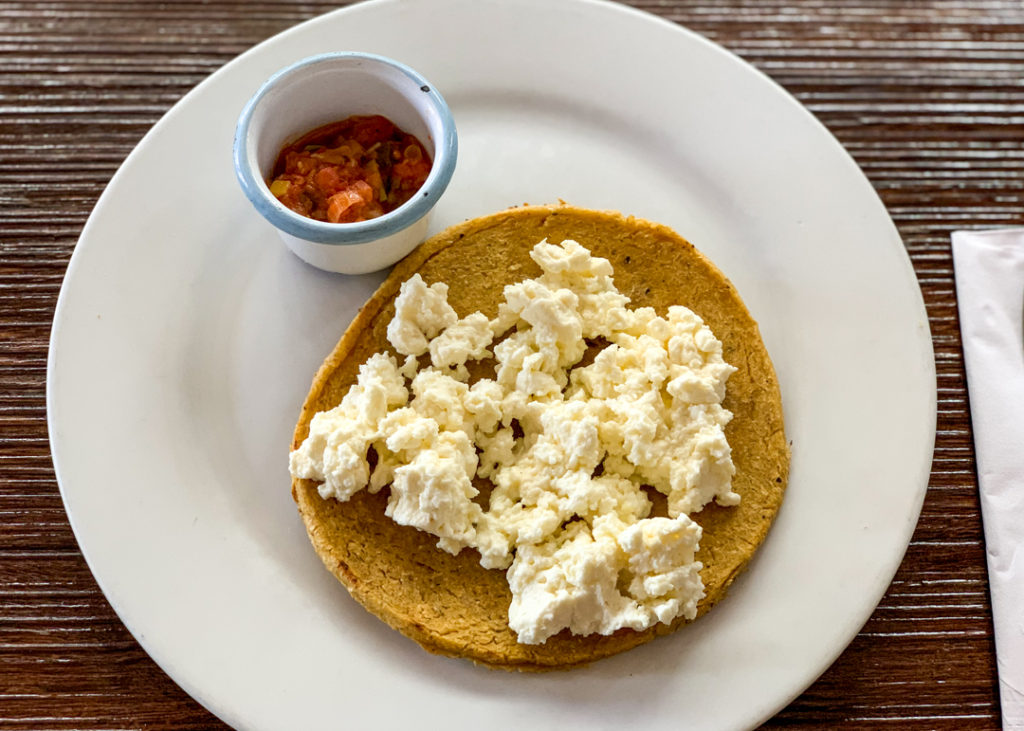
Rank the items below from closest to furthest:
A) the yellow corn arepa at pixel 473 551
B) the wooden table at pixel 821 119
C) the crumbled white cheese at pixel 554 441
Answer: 1. the crumbled white cheese at pixel 554 441
2. the yellow corn arepa at pixel 473 551
3. the wooden table at pixel 821 119

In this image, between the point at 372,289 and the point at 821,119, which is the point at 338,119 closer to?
the point at 372,289

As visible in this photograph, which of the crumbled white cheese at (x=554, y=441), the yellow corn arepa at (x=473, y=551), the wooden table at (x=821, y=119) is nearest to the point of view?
the crumbled white cheese at (x=554, y=441)

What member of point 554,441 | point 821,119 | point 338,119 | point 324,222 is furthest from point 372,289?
point 821,119

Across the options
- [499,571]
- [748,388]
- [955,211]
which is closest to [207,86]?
[499,571]

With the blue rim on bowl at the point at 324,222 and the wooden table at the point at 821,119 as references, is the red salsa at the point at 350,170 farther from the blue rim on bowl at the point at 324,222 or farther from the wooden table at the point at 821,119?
the wooden table at the point at 821,119

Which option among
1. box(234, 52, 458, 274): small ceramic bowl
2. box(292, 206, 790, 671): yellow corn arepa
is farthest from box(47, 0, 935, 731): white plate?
box(234, 52, 458, 274): small ceramic bowl

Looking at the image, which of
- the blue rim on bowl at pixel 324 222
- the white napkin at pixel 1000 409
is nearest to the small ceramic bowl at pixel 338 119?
the blue rim on bowl at pixel 324 222

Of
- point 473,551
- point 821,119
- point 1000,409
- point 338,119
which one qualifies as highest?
point 821,119

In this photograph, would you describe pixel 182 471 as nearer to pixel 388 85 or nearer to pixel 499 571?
pixel 499 571
